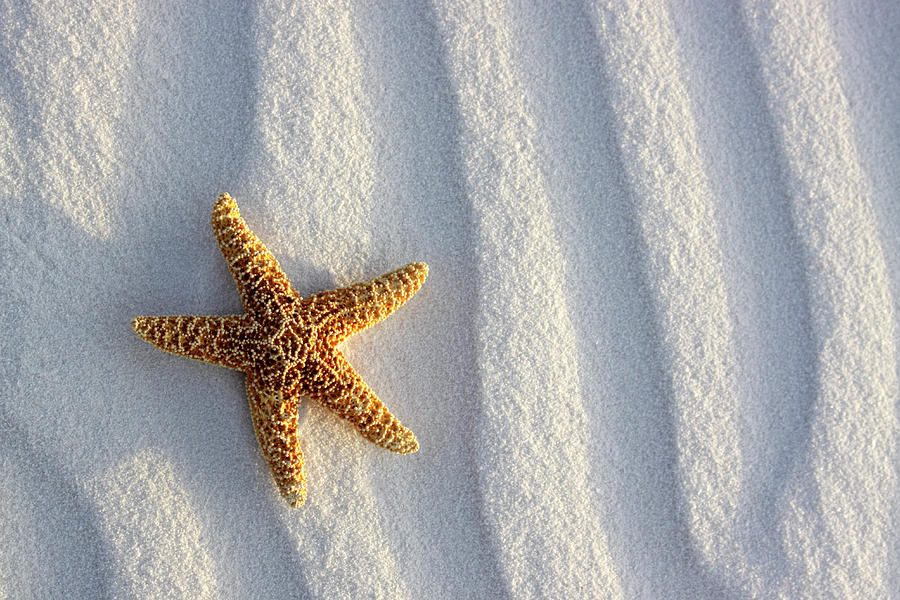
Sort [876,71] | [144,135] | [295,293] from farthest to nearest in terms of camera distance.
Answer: [876,71]
[144,135]
[295,293]

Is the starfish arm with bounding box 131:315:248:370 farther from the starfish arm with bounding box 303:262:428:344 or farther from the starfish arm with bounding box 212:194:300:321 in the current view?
the starfish arm with bounding box 303:262:428:344

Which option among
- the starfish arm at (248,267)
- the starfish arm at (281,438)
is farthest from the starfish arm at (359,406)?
the starfish arm at (248,267)

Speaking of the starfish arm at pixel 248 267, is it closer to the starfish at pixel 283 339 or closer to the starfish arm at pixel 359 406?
the starfish at pixel 283 339

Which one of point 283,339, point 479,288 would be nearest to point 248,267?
point 283,339

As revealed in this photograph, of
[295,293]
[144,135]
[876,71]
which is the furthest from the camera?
[876,71]

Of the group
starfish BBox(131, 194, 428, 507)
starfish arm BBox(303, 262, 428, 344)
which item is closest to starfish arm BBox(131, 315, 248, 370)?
starfish BBox(131, 194, 428, 507)

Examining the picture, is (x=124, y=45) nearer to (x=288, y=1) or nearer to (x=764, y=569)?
(x=288, y=1)

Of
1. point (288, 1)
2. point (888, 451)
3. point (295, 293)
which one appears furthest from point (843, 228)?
point (288, 1)
